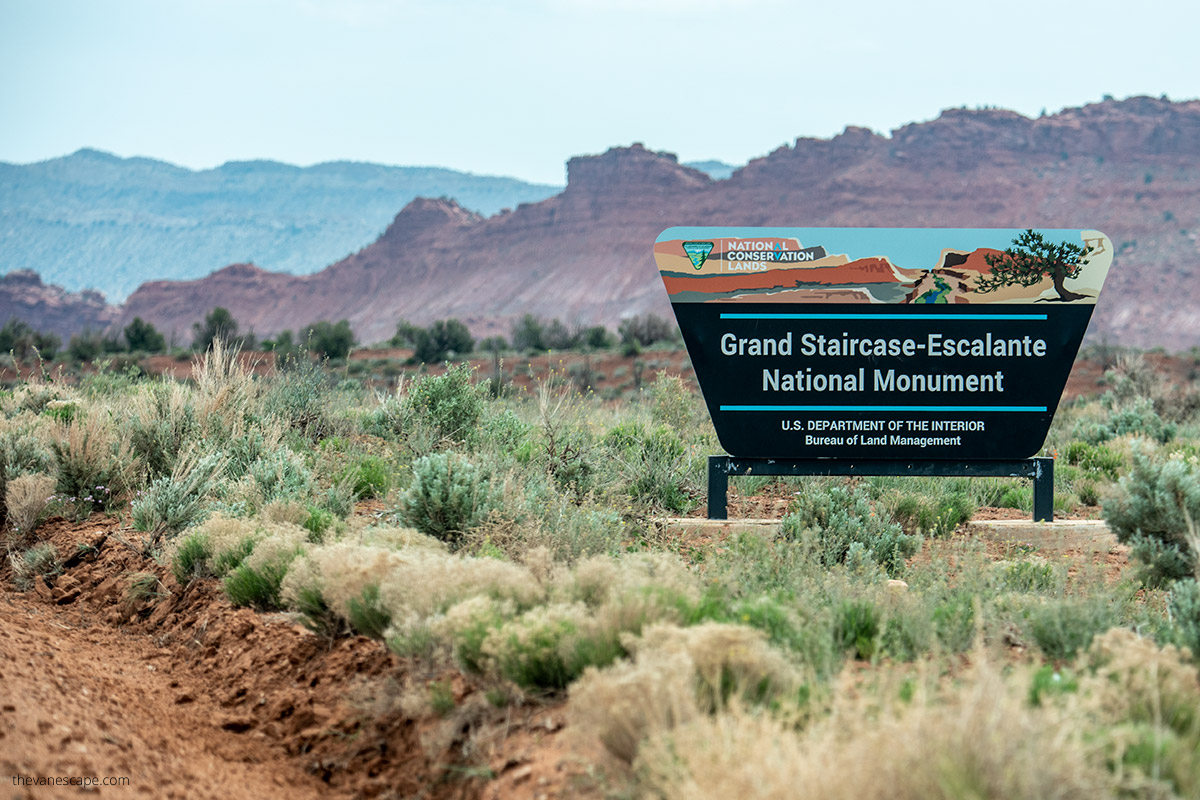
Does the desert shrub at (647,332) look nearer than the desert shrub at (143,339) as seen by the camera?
Yes

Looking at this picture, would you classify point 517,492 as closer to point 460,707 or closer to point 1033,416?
point 460,707

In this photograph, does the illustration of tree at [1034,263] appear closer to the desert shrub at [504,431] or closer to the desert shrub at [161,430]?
the desert shrub at [504,431]

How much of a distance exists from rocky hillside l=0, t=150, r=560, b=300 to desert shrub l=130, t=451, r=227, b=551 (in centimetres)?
12649

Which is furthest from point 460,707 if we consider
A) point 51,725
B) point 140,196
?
point 140,196

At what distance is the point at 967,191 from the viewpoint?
7894 cm

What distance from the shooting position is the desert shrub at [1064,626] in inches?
167

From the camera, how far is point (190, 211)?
16350 centimetres

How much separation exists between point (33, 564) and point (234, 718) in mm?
3202

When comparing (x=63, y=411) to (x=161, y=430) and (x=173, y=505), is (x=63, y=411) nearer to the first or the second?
(x=161, y=430)

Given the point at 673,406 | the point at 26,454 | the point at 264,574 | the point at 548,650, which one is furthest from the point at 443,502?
the point at 673,406

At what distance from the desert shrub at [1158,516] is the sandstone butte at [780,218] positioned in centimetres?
6746

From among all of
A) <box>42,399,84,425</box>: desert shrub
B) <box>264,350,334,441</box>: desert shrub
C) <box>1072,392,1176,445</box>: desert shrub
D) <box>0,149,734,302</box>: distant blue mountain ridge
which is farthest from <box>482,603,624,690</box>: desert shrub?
<box>0,149,734,302</box>: distant blue mountain ridge

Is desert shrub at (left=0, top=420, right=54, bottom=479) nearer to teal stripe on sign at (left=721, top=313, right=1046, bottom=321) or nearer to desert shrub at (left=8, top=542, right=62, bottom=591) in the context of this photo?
desert shrub at (left=8, top=542, right=62, bottom=591)

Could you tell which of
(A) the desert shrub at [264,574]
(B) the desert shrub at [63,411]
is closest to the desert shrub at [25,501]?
(B) the desert shrub at [63,411]
